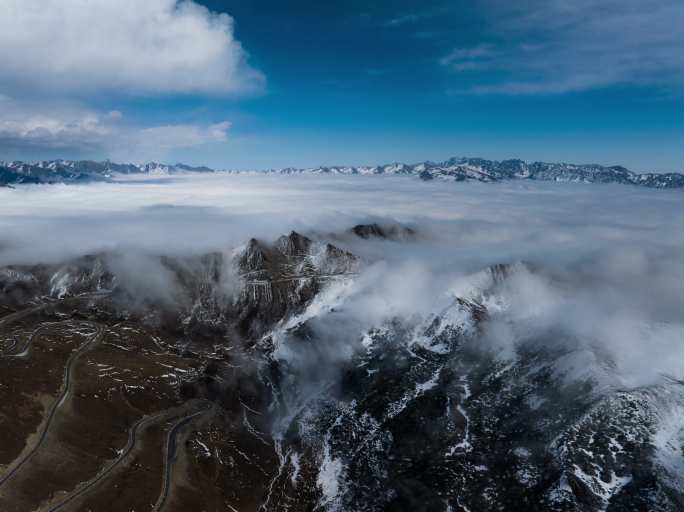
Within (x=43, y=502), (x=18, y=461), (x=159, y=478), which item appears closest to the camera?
(x=43, y=502)

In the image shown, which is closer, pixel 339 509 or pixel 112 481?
pixel 112 481

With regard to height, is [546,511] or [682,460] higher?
[682,460]

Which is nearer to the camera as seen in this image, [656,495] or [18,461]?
[656,495]

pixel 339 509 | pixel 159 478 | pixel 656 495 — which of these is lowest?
pixel 339 509

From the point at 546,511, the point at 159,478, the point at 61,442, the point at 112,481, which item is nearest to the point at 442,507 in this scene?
the point at 546,511

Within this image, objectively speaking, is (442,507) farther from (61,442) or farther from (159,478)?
(61,442)

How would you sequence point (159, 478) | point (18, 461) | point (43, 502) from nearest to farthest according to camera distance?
1. point (43, 502)
2. point (18, 461)
3. point (159, 478)

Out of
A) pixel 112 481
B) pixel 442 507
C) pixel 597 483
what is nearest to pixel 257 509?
pixel 112 481

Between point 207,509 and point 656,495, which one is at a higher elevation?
point 656,495

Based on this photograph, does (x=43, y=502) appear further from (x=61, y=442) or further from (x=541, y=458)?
(x=541, y=458)
